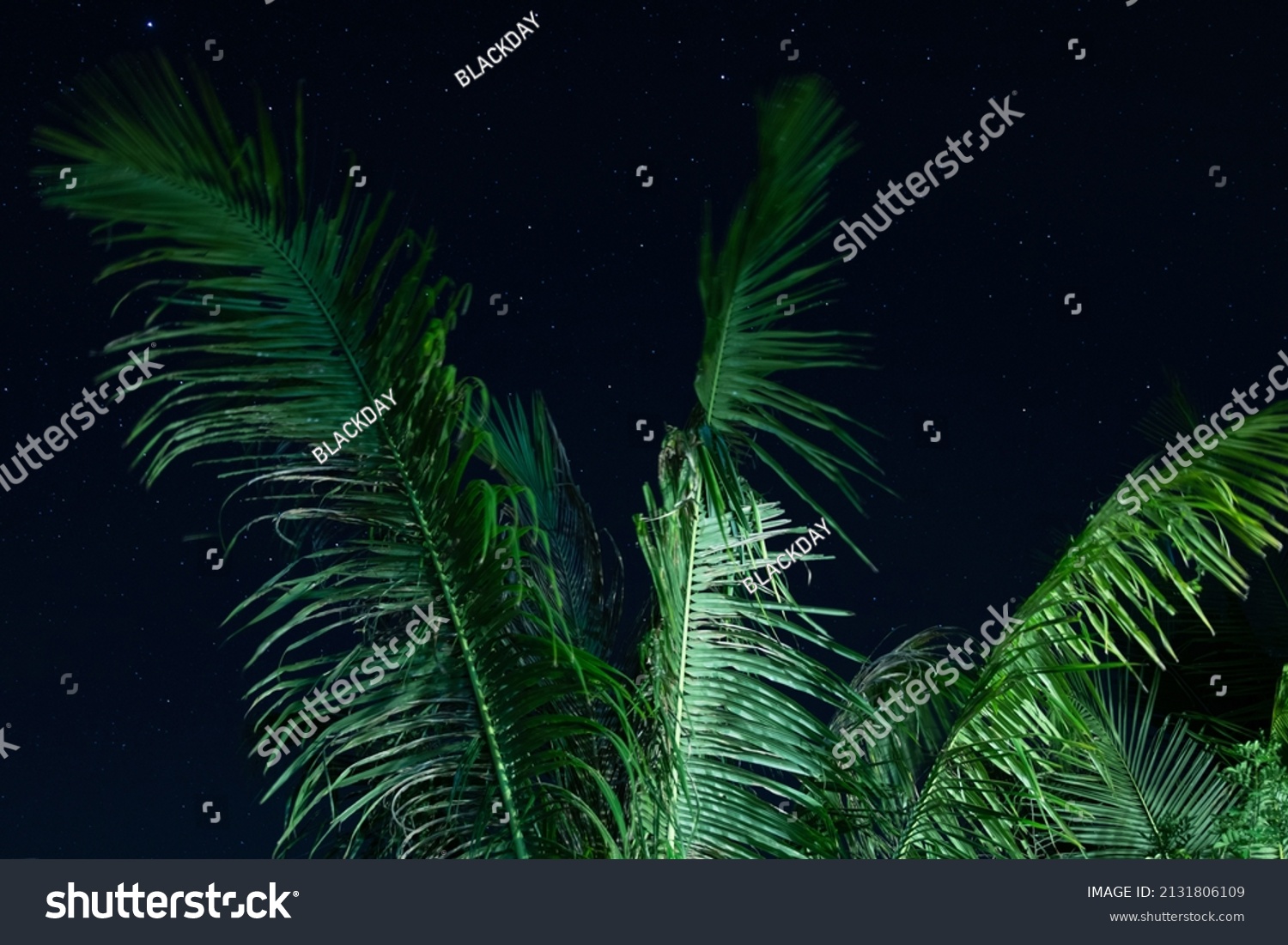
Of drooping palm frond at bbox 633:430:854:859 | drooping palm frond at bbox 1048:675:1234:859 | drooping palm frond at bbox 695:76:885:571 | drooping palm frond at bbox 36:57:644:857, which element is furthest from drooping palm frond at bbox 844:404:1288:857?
drooping palm frond at bbox 1048:675:1234:859

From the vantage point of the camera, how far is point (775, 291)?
132 inches

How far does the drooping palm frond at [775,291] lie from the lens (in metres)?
3.11

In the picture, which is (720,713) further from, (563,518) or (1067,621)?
(563,518)

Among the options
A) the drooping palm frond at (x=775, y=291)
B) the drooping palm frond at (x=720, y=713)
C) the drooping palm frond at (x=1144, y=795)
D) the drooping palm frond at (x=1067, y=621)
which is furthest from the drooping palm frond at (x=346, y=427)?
the drooping palm frond at (x=1144, y=795)

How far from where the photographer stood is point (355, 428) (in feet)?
10.1

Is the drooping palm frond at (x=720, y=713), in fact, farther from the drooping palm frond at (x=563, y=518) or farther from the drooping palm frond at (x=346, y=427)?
the drooping palm frond at (x=563, y=518)

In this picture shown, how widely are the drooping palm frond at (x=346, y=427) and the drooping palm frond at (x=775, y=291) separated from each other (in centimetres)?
64

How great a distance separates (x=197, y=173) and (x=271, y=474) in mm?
705

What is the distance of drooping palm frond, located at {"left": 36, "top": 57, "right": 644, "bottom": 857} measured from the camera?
2.87 meters

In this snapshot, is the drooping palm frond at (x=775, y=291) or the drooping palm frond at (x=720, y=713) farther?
the drooping palm frond at (x=720, y=713)

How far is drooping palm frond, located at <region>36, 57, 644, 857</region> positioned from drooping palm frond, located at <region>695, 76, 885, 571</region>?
64 cm

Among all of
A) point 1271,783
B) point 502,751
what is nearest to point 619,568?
point 502,751

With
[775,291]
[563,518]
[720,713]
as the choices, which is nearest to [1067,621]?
[720,713]

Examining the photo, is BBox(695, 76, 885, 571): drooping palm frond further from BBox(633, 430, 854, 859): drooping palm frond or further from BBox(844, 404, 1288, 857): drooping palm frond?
BBox(844, 404, 1288, 857): drooping palm frond
